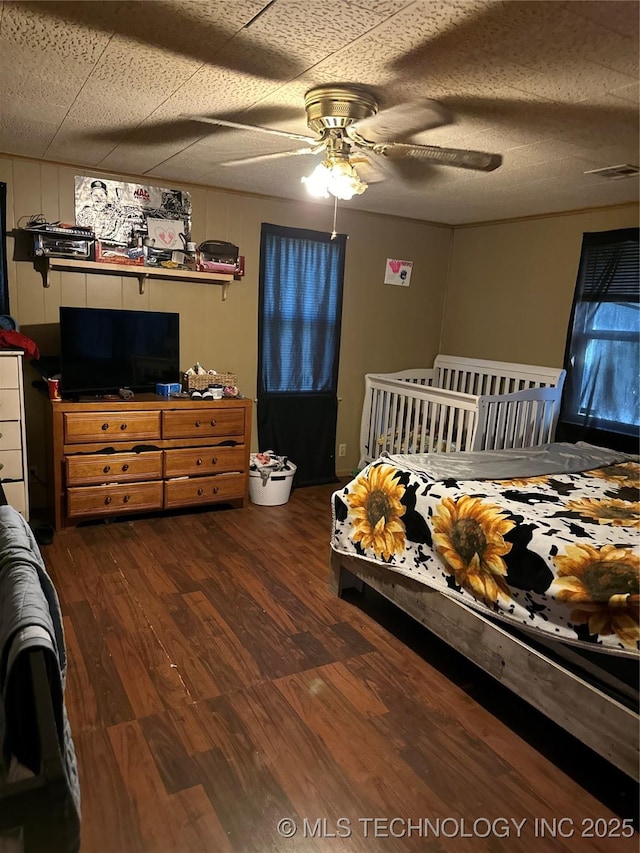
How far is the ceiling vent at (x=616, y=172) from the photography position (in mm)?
2799

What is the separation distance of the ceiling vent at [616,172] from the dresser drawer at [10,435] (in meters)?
3.33

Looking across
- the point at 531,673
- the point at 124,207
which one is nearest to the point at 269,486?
the point at 124,207

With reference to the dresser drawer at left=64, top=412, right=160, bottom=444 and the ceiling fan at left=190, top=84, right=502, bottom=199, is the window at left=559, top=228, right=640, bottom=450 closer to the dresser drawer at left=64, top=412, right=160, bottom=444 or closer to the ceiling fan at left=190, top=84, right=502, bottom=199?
the ceiling fan at left=190, top=84, right=502, bottom=199

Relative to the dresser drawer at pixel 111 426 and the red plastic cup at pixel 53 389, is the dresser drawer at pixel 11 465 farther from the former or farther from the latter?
the red plastic cup at pixel 53 389

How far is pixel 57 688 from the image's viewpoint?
92cm

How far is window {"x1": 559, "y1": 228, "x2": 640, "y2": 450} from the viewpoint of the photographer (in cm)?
356

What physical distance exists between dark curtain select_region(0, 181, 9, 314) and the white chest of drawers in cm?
61

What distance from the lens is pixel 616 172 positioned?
114 inches

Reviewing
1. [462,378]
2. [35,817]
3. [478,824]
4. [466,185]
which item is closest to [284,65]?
[466,185]

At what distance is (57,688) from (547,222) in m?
4.18

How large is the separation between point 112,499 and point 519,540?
2.50m

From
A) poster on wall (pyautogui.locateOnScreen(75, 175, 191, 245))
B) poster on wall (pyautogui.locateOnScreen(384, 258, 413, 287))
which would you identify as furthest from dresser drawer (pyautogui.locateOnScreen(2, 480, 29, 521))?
poster on wall (pyautogui.locateOnScreen(384, 258, 413, 287))

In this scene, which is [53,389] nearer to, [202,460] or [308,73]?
[202,460]

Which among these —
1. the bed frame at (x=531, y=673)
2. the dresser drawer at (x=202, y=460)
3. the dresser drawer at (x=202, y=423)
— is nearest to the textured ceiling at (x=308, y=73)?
the dresser drawer at (x=202, y=423)
